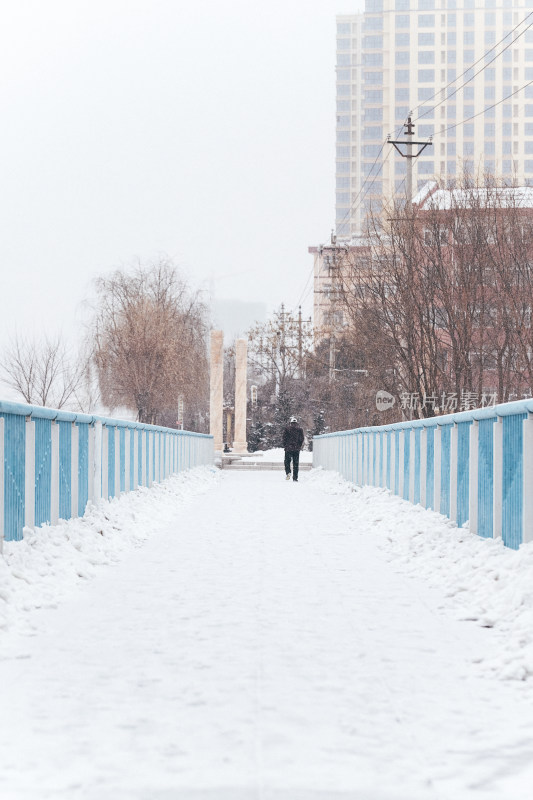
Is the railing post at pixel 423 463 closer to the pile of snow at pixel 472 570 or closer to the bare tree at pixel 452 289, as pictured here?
the pile of snow at pixel 472 570

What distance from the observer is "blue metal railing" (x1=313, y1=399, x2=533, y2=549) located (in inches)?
339

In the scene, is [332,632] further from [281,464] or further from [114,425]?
[281,464]

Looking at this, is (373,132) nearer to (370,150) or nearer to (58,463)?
(370,150)

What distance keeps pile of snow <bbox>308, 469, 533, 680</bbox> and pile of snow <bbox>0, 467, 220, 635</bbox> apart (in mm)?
2836

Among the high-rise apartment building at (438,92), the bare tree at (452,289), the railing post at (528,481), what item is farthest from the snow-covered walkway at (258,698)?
the high-rise apartment building at (438,92)

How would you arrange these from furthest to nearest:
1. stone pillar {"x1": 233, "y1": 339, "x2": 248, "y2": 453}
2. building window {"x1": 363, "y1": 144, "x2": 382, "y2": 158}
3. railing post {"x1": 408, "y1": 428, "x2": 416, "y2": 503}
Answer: building window {"x1": 363, "y1": 144, "x2": 382, "y2": 158} < stone pillar {"x1": 233, "y1": 339, "x2": 248, "y2": 453} < railing post {"x1": 408, "y1": 428, "x2": 416, "y2": 503}

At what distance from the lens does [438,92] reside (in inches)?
6363

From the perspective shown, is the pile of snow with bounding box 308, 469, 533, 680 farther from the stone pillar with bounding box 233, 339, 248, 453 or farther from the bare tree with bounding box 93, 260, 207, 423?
the stone pillar with bounding box 233, 339, 248, 453

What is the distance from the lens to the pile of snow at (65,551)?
24.1 feet

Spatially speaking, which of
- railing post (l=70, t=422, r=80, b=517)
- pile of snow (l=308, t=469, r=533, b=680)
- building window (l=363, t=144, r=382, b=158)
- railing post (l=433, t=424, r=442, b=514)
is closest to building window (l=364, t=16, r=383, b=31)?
building window (l=363, t=144, r=382, b=158)

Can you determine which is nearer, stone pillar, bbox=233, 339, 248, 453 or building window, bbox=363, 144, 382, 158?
stone pillar, bbox=233, 339, 248, 453

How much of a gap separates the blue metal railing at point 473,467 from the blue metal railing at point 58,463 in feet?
13.7

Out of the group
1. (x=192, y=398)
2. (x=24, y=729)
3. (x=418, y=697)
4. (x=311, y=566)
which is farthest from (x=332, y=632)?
(x=192, y=398)

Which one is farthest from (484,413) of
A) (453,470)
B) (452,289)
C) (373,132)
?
(373,132)
